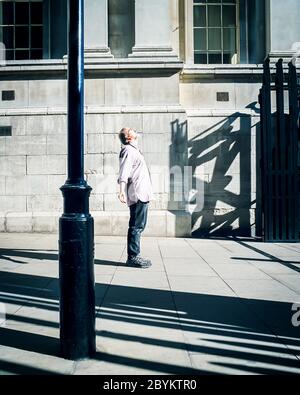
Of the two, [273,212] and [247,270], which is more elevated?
[273,212]

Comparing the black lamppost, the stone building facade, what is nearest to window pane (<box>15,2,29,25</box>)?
the stone building facade

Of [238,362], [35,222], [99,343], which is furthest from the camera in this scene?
[35,222]

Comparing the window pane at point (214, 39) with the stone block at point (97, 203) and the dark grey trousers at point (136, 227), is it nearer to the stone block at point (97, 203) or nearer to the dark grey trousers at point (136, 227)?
the stone block at point (97, 203)

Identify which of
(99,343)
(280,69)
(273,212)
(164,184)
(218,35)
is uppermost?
(218,35)

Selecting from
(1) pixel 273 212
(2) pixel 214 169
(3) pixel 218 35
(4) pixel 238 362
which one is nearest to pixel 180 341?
(4) pixel 238 362

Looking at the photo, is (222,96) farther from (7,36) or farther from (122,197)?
(7,36)

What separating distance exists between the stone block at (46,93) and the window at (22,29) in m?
1.47

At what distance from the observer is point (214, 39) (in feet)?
35.5

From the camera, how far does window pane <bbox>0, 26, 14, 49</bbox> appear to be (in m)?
10.6

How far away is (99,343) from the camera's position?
2.84m

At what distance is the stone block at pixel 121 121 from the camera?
927cm

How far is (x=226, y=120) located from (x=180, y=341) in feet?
25.7

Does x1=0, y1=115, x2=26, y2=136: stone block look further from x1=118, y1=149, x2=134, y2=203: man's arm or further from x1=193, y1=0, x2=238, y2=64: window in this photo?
x1=193, y1=0, x2=238, y2=64: window
